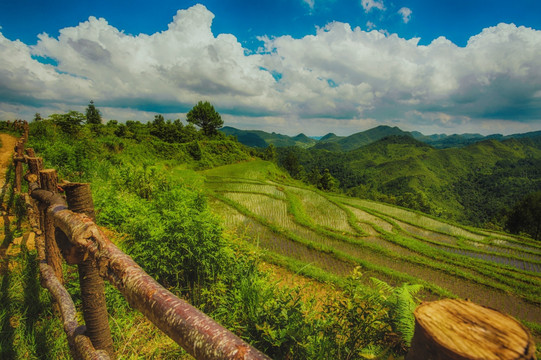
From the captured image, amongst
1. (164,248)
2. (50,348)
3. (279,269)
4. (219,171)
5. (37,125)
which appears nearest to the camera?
(50,348)

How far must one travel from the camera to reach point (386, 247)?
12.8 meters

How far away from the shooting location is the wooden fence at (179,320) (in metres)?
0.75

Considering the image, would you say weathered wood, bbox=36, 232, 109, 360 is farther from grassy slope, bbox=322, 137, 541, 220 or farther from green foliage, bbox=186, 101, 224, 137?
grassy slope, bbox=322, 137, 541, 220

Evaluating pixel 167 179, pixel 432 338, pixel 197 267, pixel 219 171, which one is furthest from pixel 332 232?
pixel 219 171

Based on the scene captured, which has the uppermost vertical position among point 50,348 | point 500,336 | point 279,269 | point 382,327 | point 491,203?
point 500,336

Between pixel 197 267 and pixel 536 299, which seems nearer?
pixel 197 267

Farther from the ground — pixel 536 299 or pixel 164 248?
pixel 164 248

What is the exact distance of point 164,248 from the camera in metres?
4.09

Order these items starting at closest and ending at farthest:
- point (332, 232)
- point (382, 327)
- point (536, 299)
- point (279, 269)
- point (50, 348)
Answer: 1. point (50, 348)
2. point (382, 327)
3. point (279, 269)
4. point (536, 299)
5. point (332, 232)

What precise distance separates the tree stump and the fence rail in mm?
619

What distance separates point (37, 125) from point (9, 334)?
1940 cm

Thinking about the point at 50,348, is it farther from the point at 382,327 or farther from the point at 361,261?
the point at 361,261

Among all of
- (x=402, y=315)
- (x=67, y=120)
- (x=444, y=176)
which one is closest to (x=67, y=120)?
(x=67, y=120)

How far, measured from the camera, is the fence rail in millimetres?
1040
